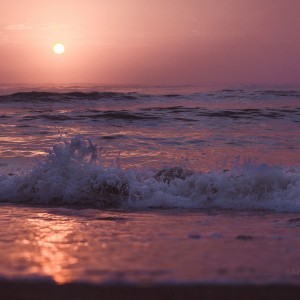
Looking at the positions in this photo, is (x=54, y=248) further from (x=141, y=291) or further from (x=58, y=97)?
(x=58, y=97)

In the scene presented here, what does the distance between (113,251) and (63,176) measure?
3.56 meters

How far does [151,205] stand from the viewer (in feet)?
20.0

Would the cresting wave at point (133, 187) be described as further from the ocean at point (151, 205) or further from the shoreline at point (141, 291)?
the shoreline at point (141, 291)

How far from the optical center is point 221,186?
6.54 m

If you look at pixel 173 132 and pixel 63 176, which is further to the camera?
pixel 173 132

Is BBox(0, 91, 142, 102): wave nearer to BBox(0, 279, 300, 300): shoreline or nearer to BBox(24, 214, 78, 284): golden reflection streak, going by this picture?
BBox(24, 214, 78, 284): golden reflection streak

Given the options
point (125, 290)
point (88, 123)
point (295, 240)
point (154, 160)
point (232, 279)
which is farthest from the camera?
point (88, 123)

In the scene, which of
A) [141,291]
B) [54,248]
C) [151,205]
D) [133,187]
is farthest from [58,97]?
[141,291]

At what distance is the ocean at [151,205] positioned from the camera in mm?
3129

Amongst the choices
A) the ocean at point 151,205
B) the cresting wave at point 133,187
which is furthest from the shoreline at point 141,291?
the cresting wave at point 133,187

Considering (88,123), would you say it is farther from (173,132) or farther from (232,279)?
(232,279)

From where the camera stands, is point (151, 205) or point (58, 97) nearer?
point (151, 205)

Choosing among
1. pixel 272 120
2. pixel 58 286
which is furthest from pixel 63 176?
pixel 272 120

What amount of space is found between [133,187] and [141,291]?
4.01 meters
